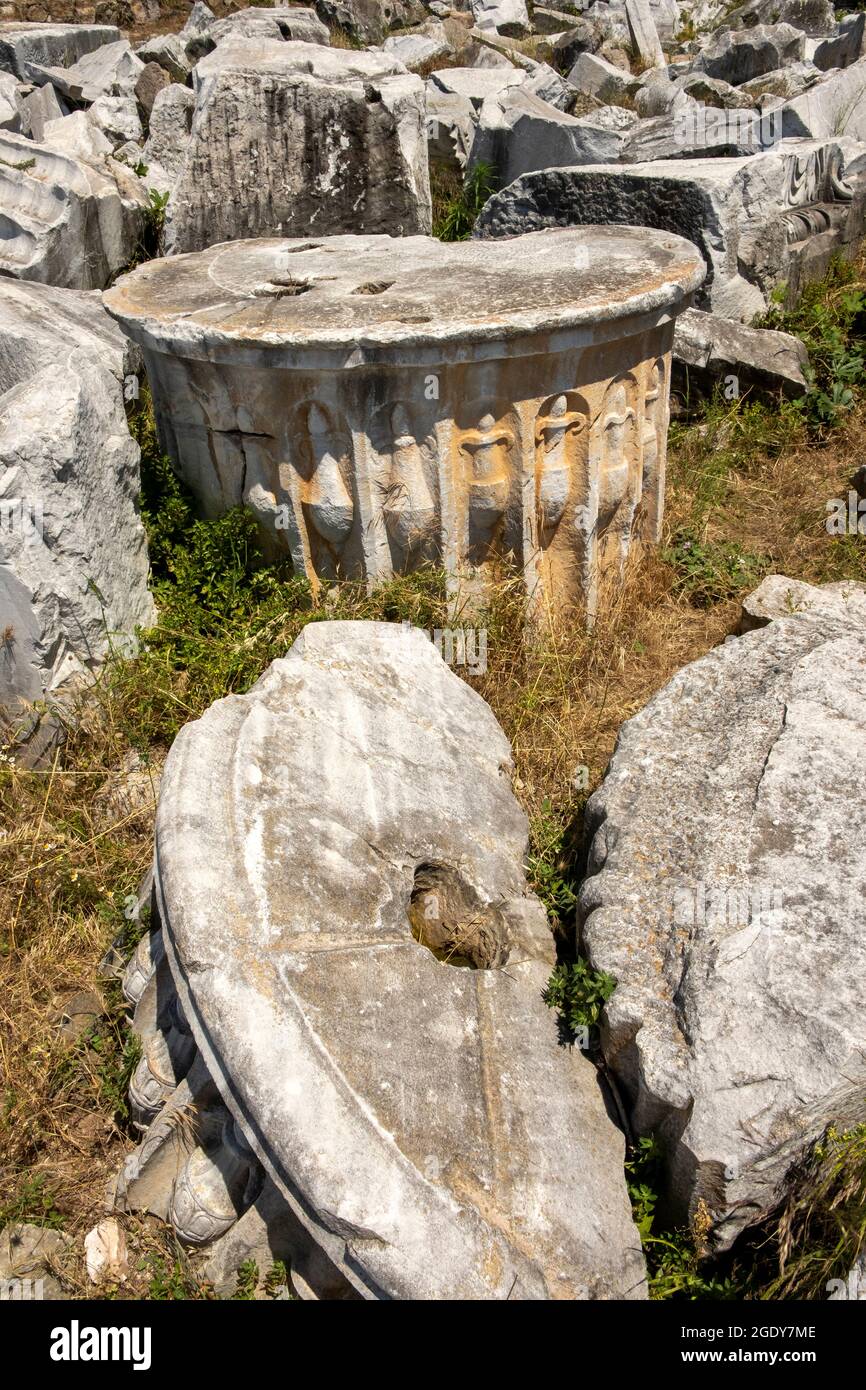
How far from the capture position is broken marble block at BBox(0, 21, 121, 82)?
34.0 feet

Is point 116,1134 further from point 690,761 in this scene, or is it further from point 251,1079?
point 690,761

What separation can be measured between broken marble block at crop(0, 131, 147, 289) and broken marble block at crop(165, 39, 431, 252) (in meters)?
0.33

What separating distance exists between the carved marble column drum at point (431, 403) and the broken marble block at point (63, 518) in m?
0.32

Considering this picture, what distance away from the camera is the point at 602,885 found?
2.63 meters

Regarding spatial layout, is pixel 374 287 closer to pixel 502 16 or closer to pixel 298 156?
pixel 298 156

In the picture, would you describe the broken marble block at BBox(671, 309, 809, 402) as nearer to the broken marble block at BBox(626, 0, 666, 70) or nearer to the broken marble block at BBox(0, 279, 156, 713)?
the broken marble block at BBox(0, 279, 156, 713)

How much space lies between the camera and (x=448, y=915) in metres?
2.88

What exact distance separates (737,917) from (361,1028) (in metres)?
0.90

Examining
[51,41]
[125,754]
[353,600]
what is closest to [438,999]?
[125,754]

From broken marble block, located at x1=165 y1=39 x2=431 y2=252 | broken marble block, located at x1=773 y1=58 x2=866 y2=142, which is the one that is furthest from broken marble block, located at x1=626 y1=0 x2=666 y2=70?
broken marble block, located at x1=165 y1=39 x2=431 y2=252

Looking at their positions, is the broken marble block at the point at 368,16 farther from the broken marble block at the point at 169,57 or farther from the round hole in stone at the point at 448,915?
the round hole in stone at the point at 448,915

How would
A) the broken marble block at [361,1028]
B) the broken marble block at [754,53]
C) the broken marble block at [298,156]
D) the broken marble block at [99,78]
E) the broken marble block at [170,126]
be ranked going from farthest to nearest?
the broken marble block at [754,53] < the broken marble block at [99,78] < the broken marble block at [170,126] < the broken marble block at [298,156] < the broken marble block at [361,1028]

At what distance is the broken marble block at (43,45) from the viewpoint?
10359 mm

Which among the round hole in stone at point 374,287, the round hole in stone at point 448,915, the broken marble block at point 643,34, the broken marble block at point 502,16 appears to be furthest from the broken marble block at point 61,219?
the broken marble block at point 502,16
